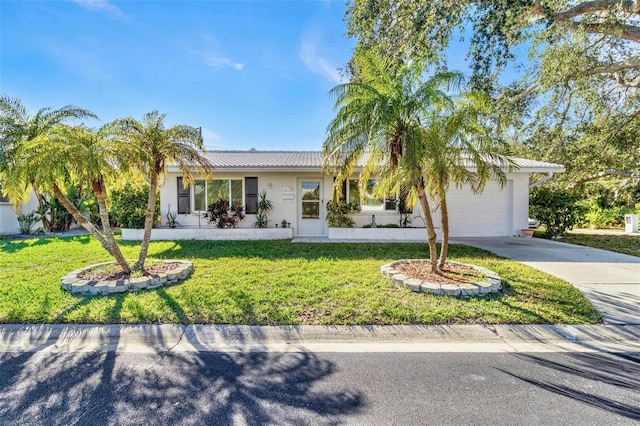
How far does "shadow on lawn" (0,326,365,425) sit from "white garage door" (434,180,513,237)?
10711 mm

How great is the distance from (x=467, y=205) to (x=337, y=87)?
29.3 ft

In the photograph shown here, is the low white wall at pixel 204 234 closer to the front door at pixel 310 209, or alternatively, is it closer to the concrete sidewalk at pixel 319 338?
the front door at pixel 310 209

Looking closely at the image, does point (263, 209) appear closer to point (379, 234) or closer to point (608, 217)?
point (379, 234)

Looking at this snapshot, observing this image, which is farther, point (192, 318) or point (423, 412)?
point (192, 318)

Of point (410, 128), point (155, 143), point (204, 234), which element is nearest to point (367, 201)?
point (204, 234)

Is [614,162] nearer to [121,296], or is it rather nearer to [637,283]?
[637,283]

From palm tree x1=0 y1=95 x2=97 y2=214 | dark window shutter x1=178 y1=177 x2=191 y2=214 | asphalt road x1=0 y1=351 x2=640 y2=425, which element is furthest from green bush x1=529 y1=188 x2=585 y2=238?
palm tree x1=0 y1=95 x2=97 y2=214

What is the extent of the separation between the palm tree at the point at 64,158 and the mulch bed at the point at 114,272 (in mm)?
1235

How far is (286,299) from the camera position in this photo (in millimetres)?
5023

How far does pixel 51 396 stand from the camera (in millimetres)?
2834

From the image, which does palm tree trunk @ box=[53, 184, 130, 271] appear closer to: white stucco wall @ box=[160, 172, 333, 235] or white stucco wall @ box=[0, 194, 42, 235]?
white stucco wall @ box=[160, 172, 333, 235]

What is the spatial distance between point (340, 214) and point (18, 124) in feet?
29.4

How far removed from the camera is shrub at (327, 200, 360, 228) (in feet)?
38.1

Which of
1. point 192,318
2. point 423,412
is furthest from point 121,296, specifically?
point 423,412
